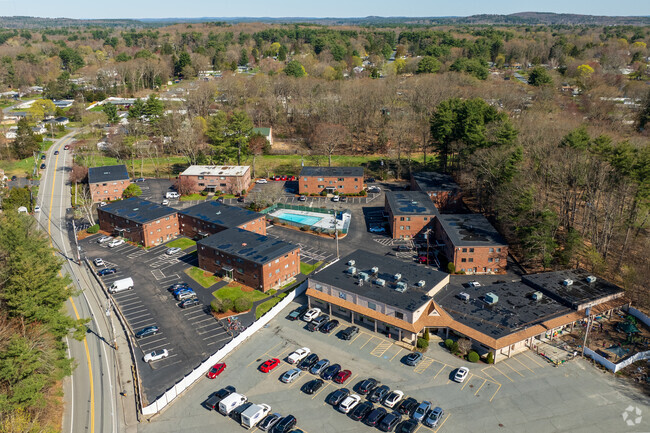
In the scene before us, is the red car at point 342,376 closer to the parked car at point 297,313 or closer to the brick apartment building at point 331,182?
the parked car at point 297,313

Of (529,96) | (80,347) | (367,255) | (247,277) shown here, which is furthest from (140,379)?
(529,96)

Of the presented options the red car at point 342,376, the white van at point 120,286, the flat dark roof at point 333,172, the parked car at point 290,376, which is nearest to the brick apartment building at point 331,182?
the flat dark roof at point 333,172

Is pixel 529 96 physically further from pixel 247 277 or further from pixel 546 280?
pixel 247 277

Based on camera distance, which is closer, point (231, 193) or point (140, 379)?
point (140, 379)

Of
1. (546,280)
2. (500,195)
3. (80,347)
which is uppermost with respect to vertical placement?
(500,195)

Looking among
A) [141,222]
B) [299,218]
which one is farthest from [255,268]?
[299,218]

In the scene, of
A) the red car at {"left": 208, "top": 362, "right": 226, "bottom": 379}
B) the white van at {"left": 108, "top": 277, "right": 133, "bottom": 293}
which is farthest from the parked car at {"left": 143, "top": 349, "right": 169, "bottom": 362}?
the white van at {"left": 108, "top": 277, "right": 133, "bottom": 293}

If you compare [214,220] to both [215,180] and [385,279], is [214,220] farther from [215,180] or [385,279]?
[385,279]
